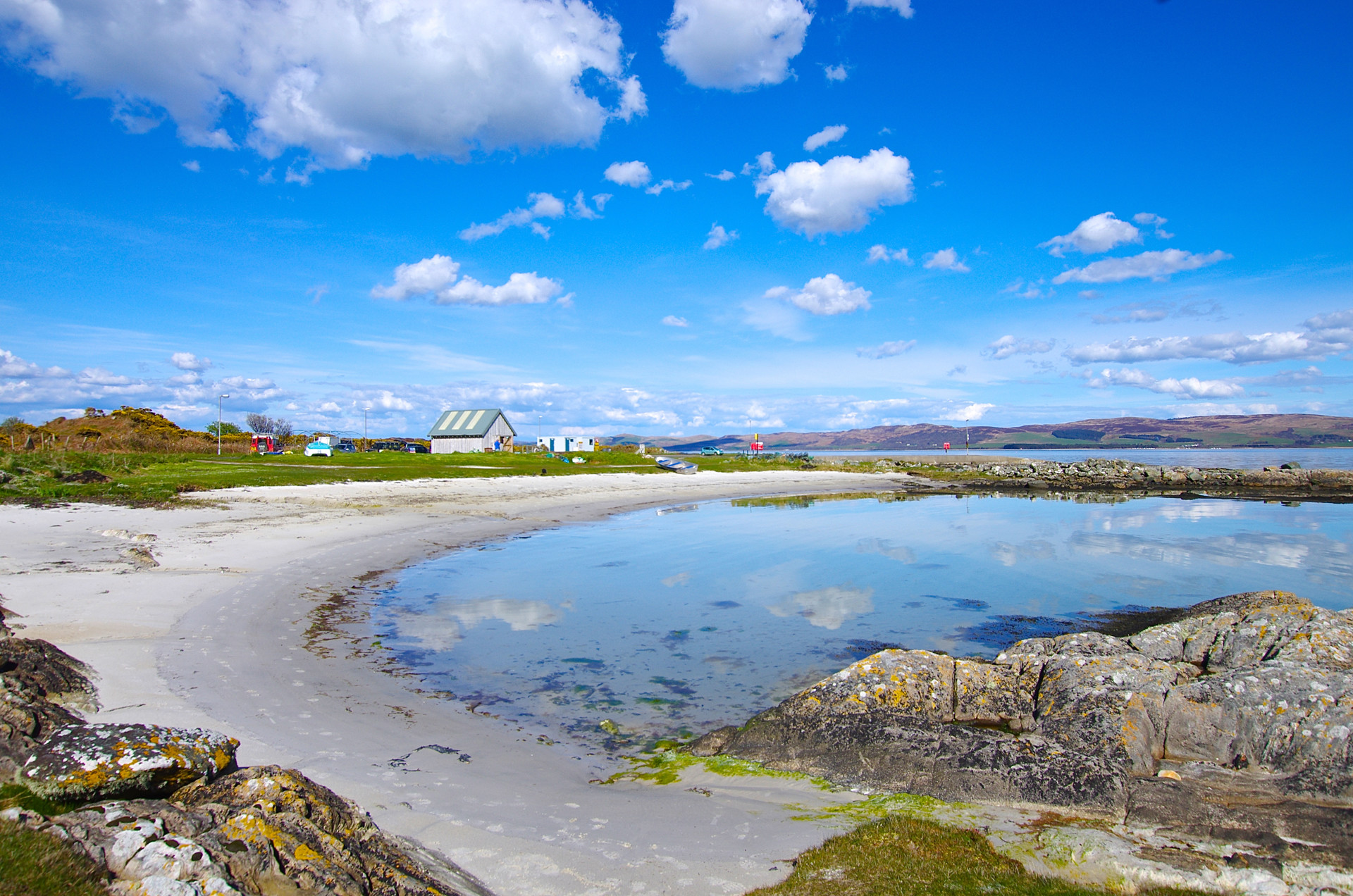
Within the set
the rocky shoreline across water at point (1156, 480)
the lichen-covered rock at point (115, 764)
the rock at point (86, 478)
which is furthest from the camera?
the rocky shoreline across water at point (1156, 480)

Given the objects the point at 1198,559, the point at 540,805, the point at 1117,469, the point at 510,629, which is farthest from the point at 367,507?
the point at 1117,469

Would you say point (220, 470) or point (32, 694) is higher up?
point (220, 470)

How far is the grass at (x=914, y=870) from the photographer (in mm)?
4387

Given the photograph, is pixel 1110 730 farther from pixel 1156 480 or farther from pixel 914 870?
pixel 1156 480

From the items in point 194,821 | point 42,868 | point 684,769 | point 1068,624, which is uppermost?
point 42,868

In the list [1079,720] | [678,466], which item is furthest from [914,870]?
[678,466]

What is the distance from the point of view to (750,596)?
15.8 metres

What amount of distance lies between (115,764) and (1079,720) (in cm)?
809

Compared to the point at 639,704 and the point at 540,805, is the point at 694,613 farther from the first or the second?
the point at 540,805

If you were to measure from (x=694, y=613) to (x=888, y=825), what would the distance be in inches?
347

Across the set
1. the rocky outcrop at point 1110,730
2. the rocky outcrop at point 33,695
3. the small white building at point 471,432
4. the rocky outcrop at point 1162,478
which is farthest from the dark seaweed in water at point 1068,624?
the small white building at point 471,432

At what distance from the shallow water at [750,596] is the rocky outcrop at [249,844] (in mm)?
3983

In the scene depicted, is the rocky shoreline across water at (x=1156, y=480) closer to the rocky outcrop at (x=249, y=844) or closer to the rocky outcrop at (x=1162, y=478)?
the rocky outcrop at (x=1162, y=478)

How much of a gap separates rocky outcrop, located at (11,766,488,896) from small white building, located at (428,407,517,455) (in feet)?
262
